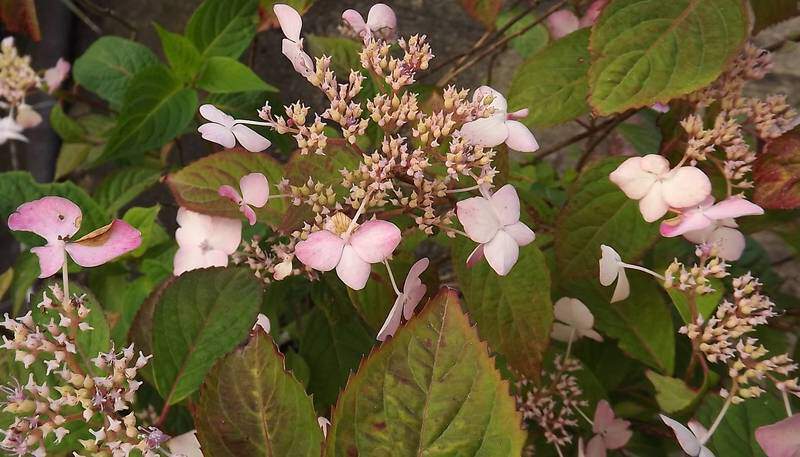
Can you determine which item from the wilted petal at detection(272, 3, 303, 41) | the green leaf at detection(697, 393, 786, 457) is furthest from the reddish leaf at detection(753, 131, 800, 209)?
the wilted petal at detection(272, 3, 303, 41)

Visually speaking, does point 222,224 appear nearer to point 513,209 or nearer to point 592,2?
point 513,209

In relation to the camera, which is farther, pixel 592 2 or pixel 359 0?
pixel 359 0

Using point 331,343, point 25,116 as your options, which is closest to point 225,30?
point 25,116

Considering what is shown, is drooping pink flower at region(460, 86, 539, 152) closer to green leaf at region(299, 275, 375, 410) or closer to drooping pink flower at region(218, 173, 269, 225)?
drooping pink flower at region(218, 173, 269, 225)

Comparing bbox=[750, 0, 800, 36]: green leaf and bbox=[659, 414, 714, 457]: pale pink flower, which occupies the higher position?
bbox=[750, 0, 800, 36]: green leaf

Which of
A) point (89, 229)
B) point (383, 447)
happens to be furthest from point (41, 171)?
point (383, 447)

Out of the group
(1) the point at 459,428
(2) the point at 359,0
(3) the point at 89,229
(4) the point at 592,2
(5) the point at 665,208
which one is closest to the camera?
(1) the point at 459,428

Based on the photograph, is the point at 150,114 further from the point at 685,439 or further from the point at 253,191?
the point at 685,439
